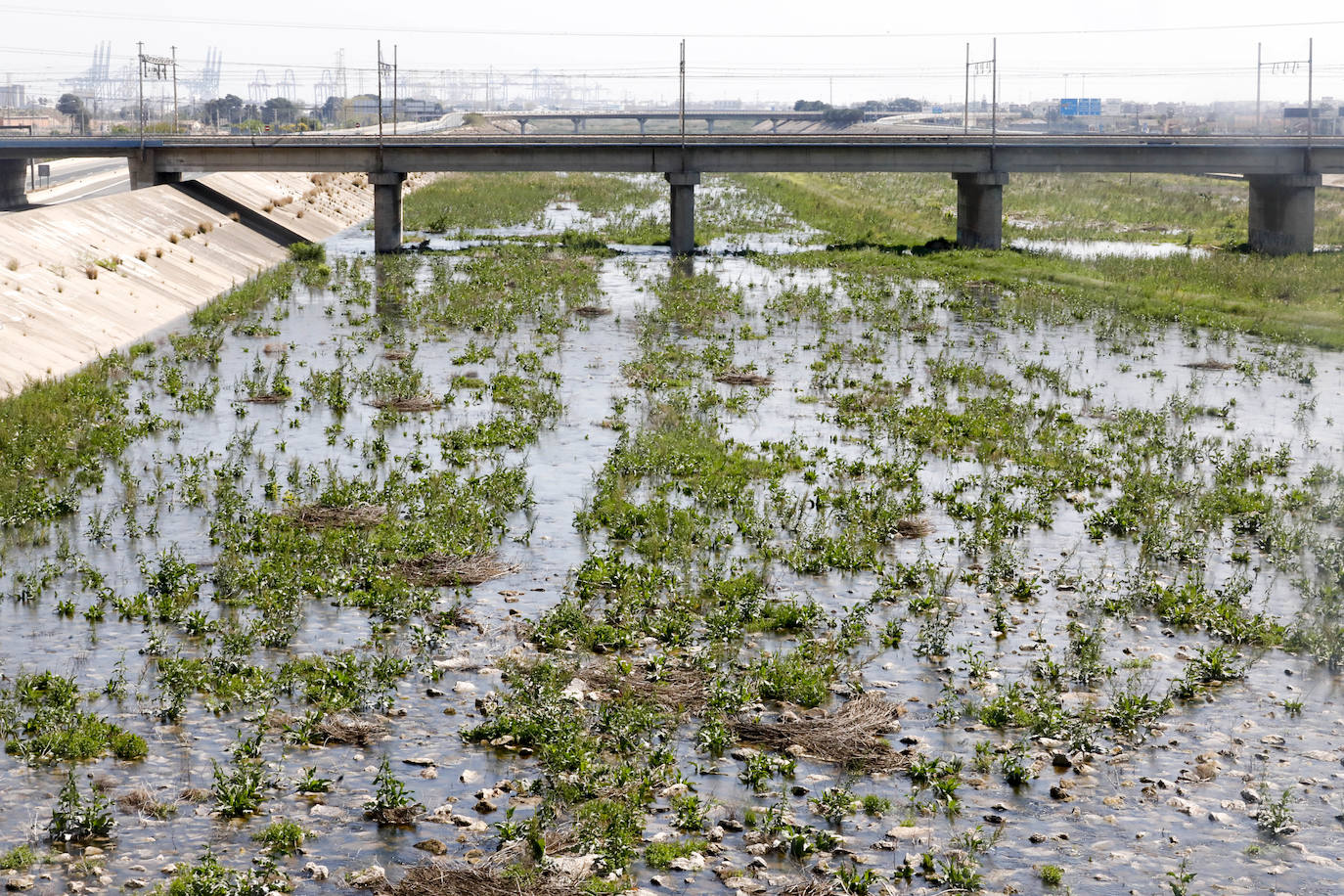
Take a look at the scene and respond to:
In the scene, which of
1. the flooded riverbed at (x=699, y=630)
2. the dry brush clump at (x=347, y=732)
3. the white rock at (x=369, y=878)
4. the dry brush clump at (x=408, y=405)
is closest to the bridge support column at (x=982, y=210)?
the flooded riverbed at (x=699, y=630)

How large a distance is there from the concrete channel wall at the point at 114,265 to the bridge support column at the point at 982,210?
3367cm

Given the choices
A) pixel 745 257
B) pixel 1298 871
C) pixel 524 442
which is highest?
pixel 745 257

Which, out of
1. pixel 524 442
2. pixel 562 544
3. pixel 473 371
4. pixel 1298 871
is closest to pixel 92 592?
pixel 562 544

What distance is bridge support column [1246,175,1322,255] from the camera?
6812 centimetres

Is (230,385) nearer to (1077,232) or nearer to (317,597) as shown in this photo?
(317,597)

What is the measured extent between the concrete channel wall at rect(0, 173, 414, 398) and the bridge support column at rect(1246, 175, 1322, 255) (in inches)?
1878

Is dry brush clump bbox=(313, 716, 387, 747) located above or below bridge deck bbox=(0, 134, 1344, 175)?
below

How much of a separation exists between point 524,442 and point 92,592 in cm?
1043

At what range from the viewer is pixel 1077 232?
7738 centimetres

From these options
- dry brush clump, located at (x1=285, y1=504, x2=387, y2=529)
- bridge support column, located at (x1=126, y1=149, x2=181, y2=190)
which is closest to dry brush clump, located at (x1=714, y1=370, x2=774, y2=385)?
dry brush clump, located at (x1=285, y1=504, x2=387, y2=529)

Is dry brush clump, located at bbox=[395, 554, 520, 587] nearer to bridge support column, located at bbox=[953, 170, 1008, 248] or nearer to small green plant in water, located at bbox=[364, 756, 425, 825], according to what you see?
small green plant in water, located at bbox=[364, 756, 425, 825]

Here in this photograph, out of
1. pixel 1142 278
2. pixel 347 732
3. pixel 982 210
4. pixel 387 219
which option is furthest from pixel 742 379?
pixel 982 210

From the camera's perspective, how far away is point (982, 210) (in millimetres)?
70188

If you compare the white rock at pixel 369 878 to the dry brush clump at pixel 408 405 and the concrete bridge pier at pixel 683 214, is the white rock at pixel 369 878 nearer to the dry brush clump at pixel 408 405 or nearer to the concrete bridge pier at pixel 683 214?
the dry brush clump at pixel 408 405
